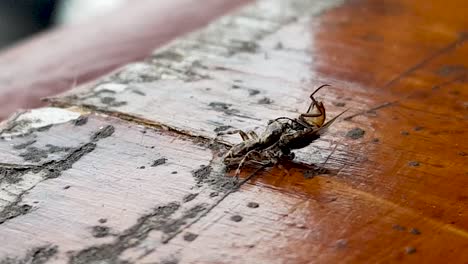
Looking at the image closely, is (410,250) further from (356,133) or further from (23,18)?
(23,18)

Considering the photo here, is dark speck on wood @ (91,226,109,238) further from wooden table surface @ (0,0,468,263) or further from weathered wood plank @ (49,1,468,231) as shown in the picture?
weathered wood plank @ (49,1,468,231)

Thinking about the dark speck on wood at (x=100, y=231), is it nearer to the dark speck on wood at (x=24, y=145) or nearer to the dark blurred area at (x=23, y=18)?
the dark speck on wood at (x=24, y=145)

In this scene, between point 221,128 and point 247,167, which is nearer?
point 247,167

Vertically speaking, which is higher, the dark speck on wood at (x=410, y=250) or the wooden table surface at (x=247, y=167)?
the wooden table surface at (x=247, y=167)

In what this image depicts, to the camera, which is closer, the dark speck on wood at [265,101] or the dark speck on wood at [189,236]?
the dark speck on wood at [189,236]

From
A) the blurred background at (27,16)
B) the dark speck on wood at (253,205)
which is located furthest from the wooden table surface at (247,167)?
the blurred background at (27,16)

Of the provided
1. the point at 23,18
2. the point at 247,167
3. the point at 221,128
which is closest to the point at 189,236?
the point at 247,167
